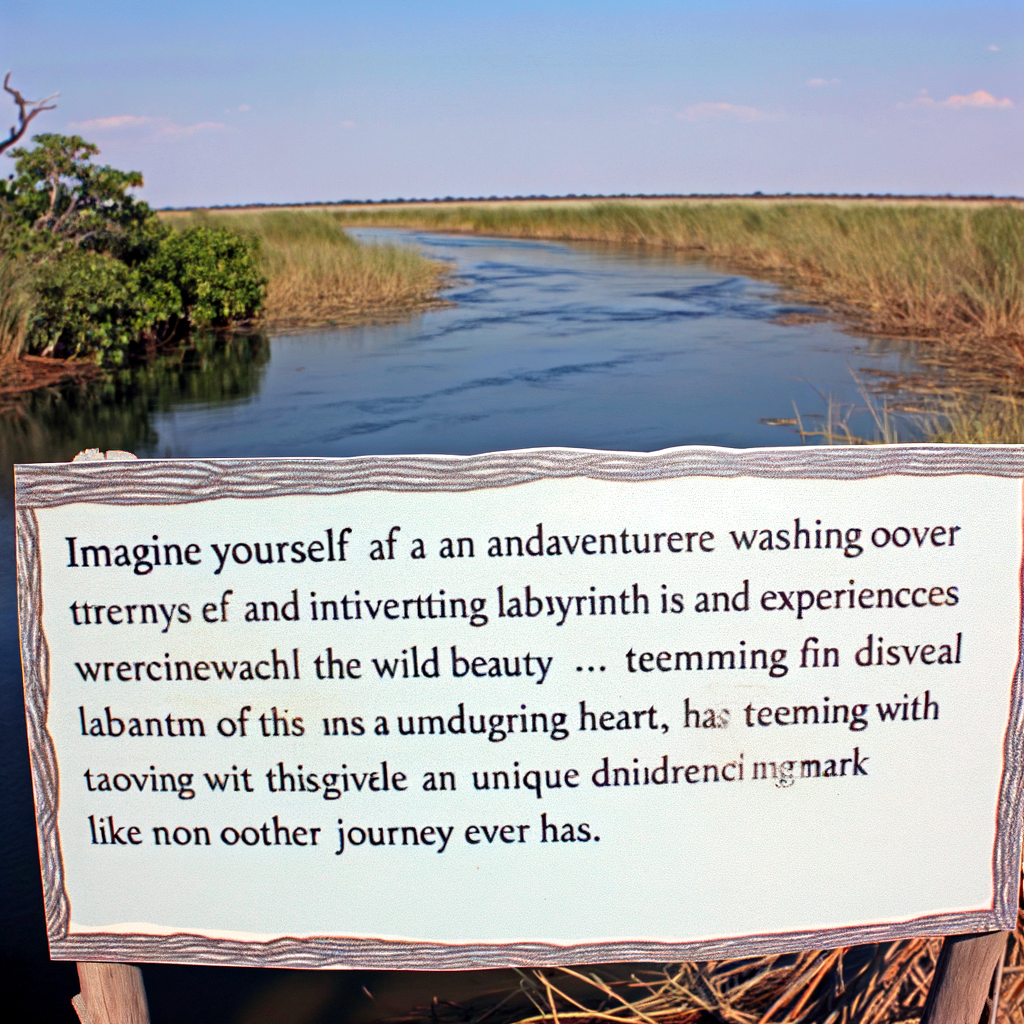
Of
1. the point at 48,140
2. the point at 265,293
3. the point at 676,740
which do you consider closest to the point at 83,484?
the point at 676,740

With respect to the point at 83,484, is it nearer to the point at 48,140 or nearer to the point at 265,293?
the point at 48,140

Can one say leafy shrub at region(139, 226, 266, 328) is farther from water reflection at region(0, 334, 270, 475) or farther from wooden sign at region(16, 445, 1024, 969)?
wooden sign at region(16, 445, 1024, 969)

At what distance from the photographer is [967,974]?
1.92 meters

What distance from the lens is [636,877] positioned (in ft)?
5.99

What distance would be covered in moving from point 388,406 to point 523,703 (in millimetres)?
9110

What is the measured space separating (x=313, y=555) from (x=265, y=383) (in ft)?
36.0

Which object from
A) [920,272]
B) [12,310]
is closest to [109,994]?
[12,310]

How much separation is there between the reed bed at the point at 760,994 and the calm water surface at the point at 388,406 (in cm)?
18

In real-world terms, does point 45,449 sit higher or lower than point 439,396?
lower

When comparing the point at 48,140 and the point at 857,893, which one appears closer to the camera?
the point at 857,893

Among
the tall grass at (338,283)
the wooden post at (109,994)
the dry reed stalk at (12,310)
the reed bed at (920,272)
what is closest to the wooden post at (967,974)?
the wooden post at (109,994)

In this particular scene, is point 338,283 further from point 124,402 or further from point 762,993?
point 762,993

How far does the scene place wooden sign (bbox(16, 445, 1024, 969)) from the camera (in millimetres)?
1745

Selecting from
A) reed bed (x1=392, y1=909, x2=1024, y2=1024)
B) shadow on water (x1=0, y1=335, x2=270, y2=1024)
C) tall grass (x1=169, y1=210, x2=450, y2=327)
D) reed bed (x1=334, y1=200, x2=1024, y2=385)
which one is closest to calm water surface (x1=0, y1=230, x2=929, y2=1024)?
shadow on water (x1=0, y1=335, x2=270, y2=1024)
